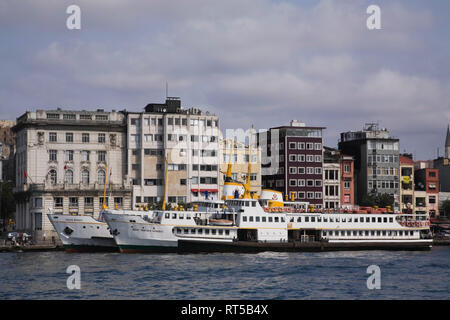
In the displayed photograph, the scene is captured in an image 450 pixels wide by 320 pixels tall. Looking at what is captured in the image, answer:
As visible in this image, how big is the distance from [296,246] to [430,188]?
57215mm

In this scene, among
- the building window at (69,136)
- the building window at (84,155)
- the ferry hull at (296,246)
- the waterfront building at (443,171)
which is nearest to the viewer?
the ferry hull at (296,246)

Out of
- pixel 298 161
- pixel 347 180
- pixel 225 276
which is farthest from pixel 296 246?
pixel 347 180

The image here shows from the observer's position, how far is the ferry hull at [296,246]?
77.2m

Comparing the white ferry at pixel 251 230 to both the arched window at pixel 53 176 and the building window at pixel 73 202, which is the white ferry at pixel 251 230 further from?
the arched window at pixel 53 176

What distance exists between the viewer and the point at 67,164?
349ft

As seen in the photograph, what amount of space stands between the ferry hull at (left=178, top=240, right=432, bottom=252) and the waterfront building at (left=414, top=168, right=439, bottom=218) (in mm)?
42217

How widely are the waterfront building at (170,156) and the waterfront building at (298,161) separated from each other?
11958mm

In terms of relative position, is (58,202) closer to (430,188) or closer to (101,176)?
(101,176)

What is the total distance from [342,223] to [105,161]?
4097 centimetres

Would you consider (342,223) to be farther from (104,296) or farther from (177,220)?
(104,296)

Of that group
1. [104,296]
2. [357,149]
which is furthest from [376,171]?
[104,296]

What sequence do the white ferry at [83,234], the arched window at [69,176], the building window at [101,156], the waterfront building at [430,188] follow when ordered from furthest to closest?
the waterfront building at [430,188]
the building window at [101,156]
the arched window at [69,176]
the white ferry at [83,234]

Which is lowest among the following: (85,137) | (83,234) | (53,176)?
(83,234)

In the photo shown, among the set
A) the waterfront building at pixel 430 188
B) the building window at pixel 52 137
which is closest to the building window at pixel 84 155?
the building window at pixel 52 137
